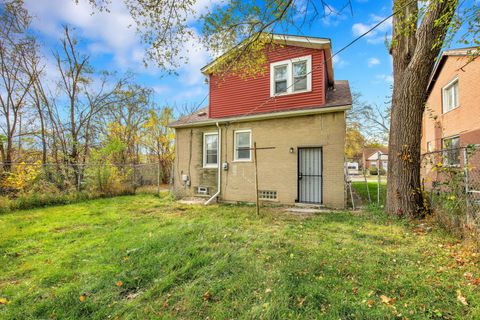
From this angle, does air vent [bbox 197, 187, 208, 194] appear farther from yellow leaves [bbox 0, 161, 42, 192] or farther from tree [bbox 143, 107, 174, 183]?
tree [bbox 143, 107, 174, 183]

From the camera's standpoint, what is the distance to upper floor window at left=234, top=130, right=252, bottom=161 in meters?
8.42

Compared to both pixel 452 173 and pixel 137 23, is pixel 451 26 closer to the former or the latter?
pixel 452 173

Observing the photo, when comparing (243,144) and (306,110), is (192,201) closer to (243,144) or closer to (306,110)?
(243,144)

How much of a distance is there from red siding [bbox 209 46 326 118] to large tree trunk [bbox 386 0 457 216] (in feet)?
7.89

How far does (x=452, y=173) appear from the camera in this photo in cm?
407

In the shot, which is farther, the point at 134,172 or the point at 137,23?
the point at 134,172

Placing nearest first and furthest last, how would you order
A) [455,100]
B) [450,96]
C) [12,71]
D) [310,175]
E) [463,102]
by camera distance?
[310,175] → [12,71] → [463,102] → [455,100] → [450,96]

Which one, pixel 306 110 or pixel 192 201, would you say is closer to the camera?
pixel 306 110

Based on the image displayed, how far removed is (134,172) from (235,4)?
918cm

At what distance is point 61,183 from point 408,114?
1234cm

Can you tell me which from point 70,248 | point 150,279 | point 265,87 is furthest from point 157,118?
point 150,279

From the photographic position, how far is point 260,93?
333 inches

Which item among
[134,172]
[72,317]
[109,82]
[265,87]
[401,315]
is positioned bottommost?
[72,317]

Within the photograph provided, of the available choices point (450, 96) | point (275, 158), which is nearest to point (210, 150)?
point (275, 158)
